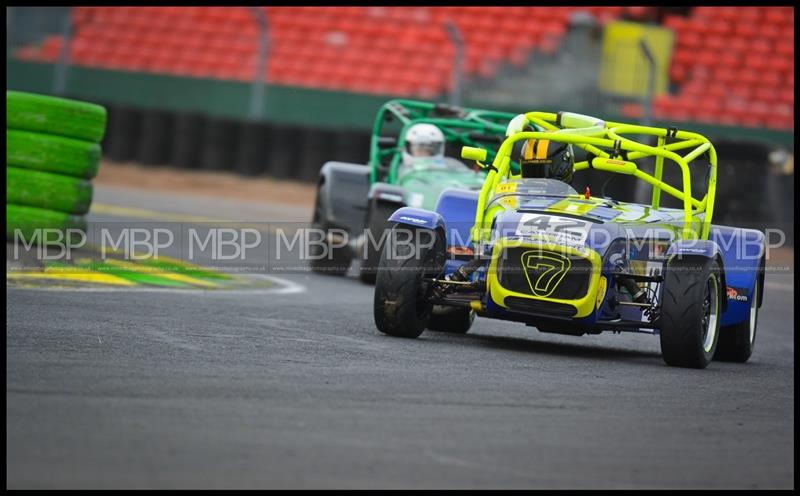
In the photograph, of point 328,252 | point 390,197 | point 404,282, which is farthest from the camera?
point 328,252

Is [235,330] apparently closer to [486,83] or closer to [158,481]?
[158,481]

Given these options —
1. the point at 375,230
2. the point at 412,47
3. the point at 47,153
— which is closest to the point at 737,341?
the point at 375,230

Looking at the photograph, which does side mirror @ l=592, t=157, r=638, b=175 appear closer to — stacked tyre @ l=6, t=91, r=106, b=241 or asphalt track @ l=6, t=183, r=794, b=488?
asphalt track @ l=6, t=183, r=794, b=488

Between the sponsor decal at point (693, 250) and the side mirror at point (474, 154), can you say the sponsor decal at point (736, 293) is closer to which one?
the sponsor decal at point (693, 250)

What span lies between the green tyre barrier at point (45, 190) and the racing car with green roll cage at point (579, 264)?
347cm

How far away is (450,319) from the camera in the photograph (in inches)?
392

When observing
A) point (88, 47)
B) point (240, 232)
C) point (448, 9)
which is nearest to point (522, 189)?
point (240, 232)

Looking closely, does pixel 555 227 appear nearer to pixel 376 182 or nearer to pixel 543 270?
pixel 543 270

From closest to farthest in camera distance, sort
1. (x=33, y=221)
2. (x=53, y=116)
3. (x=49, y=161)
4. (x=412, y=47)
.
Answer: (x=33, y=221) < (x=49, y=161) < (x=53, y=116) < (x=412, y=47)

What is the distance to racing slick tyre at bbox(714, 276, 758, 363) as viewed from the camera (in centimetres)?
958

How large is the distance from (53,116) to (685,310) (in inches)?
236

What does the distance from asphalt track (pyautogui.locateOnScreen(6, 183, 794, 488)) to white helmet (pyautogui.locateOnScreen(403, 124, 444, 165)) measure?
4.00 metres

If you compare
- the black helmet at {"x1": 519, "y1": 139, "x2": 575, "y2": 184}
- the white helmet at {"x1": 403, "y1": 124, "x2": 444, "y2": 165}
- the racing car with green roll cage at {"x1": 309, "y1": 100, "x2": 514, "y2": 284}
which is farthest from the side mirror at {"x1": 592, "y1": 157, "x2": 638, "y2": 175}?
the white helmet at {"x1": 403, "y1": 124, "x2": 444, "y2": 165}

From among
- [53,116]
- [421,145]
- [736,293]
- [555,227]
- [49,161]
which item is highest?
[53,116]
